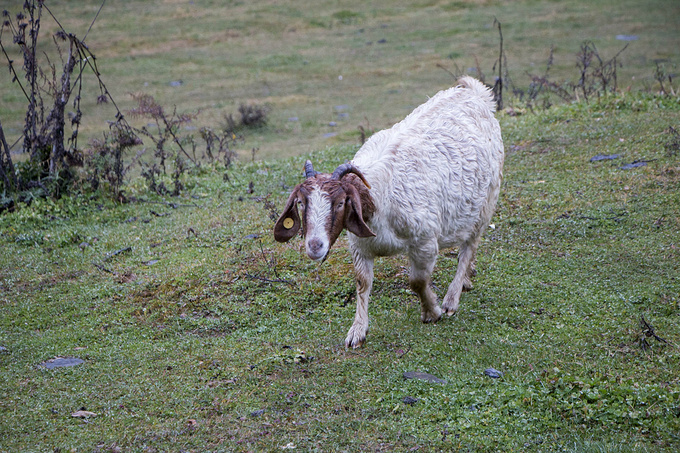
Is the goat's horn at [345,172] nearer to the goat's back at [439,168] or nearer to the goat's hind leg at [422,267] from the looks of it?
the goat's back at [439,168]

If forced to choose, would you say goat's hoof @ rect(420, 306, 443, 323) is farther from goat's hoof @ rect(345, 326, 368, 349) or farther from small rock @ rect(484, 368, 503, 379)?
small rock @ rect(484, 368, 503, 379)

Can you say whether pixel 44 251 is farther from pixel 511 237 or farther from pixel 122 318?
pixel 511 237

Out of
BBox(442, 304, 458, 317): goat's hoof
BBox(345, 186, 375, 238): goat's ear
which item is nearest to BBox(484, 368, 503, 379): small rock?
BBox(442, 304, 458, 317): goat's hoof

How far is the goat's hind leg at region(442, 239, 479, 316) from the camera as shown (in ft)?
21.3

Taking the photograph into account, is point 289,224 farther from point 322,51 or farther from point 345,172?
point 322,51

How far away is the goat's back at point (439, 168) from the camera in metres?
5.68

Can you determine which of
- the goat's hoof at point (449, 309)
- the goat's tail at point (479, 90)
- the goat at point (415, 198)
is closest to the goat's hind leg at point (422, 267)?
the goat at point (415, 198)

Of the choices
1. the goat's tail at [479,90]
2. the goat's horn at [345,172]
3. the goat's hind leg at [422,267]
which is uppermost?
the goat's tail at [479,90]

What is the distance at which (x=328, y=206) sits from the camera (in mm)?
5016

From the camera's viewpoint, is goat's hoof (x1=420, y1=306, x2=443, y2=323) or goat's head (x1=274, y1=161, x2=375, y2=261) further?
goat's hoof (x1=420, y1=306, x2=443, y2=323)

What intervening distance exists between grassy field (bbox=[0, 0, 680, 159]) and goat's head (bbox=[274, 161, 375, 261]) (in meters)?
8.88

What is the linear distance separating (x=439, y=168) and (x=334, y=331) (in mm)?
1823

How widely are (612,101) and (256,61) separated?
13.0 m

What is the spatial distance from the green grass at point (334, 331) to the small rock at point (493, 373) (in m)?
0.07
